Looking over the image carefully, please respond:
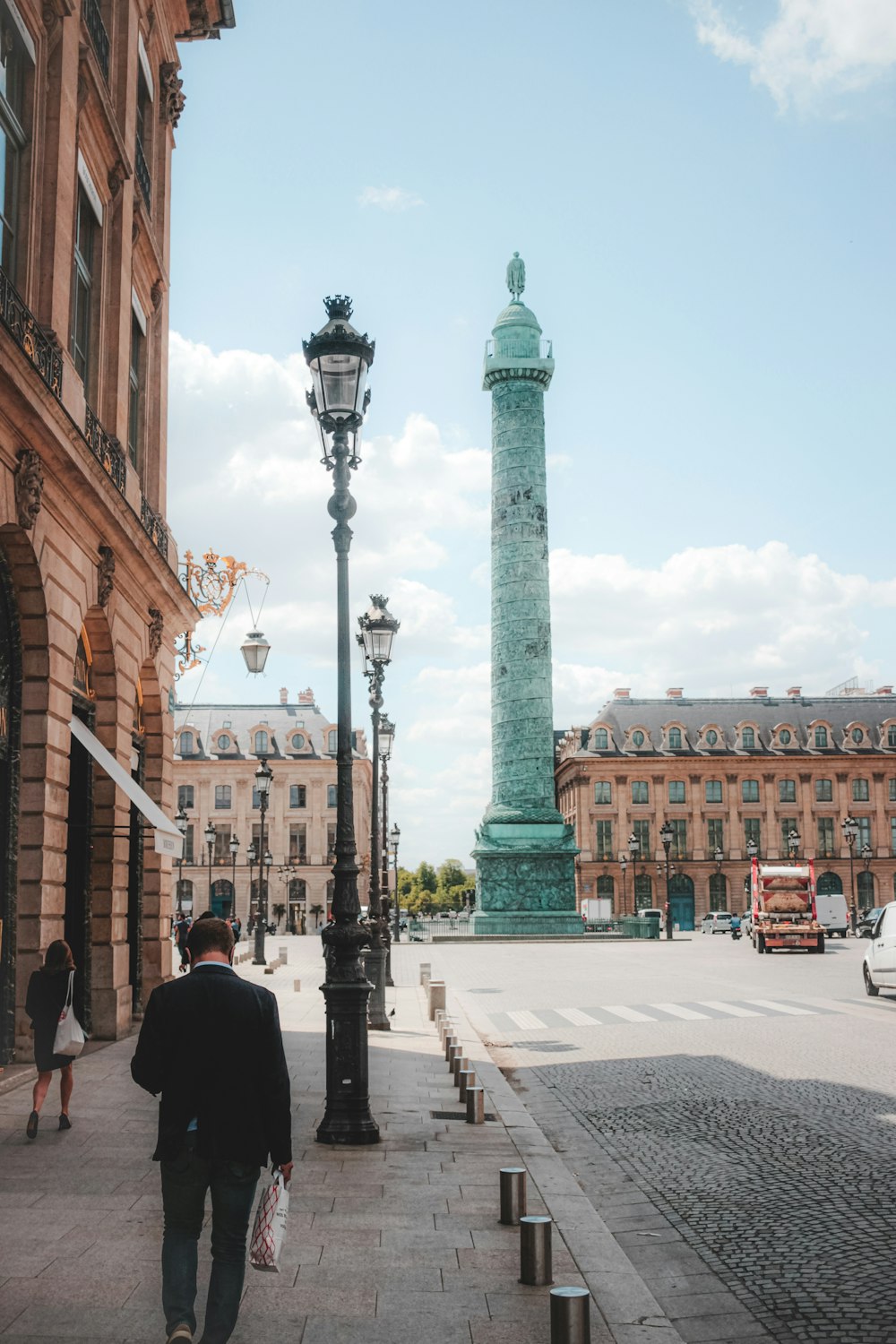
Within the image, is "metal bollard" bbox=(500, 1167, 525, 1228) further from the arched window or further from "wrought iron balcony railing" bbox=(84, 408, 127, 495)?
the arched window

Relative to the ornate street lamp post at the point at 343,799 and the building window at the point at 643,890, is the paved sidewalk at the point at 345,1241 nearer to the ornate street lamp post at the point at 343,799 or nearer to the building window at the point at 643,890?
the ornate street lamp post at the point at 343,799

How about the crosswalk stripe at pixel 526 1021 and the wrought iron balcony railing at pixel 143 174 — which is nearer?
the wrought iron balcony railing at pixel 143 174

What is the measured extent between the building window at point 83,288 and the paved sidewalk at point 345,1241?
953 cm

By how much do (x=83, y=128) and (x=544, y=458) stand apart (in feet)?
159

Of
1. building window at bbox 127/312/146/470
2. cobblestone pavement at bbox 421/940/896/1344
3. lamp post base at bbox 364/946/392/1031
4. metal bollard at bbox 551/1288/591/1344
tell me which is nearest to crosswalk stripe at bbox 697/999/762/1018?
cobblestone pavement at bbox 421/940/896/1344

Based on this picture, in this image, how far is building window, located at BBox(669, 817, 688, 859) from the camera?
102 m

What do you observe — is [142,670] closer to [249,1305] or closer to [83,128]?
[83,128]

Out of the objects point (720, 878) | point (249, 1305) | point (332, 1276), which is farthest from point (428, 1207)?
point (720, 878)

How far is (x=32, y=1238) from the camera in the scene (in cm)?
721

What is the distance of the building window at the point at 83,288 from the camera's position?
1683cm

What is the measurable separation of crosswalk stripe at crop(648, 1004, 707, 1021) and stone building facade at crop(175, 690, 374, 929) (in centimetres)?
7282

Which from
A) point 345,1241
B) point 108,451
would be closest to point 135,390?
point 108,451

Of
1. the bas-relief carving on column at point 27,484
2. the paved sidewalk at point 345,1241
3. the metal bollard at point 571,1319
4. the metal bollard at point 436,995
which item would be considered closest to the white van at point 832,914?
the metal bollard at point 436,995

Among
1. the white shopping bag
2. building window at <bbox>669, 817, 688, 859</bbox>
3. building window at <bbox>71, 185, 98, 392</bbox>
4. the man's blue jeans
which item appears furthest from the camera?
building window at <bbox>669, 817, 688, 859</bbox>
